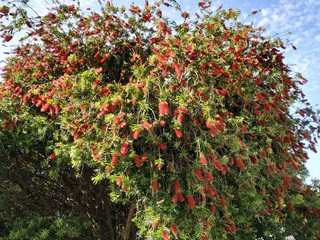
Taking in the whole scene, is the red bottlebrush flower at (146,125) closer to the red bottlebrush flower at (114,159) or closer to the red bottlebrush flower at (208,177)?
the red bottlebrush flower at (114,159)

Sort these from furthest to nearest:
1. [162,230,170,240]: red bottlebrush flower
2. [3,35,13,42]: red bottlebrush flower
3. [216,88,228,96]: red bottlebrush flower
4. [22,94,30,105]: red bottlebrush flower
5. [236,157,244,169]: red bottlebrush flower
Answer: [3,35,13,42]: red bottlebrush flower, [22,94,30,105]: red bottlebrush flower, [216,88,228,96]: red bottlebrush flower, [236,157,244,169]: red bottlebrush flower, [162,230,170,240]: red bottlebrush flower

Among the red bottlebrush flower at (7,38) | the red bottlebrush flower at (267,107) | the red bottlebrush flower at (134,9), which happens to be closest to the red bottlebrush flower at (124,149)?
the red bottlebrush flower at (267,107)

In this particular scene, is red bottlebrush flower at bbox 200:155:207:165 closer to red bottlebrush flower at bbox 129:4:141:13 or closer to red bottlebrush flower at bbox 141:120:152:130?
red bottlebrush flower at bbox 141:120:152:130

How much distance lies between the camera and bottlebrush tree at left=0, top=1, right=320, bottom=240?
260 cm

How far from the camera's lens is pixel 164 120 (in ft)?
8.92

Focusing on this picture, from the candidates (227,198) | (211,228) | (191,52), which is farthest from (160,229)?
(191,52)

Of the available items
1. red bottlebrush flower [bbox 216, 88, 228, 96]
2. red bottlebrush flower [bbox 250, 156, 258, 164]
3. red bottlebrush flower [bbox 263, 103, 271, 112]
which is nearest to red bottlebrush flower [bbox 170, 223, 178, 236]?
red bottlebrush flower [bbox 250, 156, 258, 164]

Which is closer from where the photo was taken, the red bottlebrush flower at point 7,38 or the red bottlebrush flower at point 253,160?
the red bottlebrush flower at point 253,160

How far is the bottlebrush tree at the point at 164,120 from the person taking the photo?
260cm

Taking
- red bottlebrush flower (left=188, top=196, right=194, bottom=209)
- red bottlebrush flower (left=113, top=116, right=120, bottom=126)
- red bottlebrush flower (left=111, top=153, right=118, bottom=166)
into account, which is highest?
red bottlebrush flower (left=113, top=116, right=120, bottom=126)

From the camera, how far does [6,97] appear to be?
12.1 feet

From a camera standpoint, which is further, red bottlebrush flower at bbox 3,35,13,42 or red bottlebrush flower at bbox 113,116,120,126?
red bottlebrush flower at bbox 3,35,13,42

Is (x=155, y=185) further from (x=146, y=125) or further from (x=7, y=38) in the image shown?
(x=7, y=38)

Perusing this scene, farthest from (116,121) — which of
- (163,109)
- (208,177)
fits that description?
(208,177)
